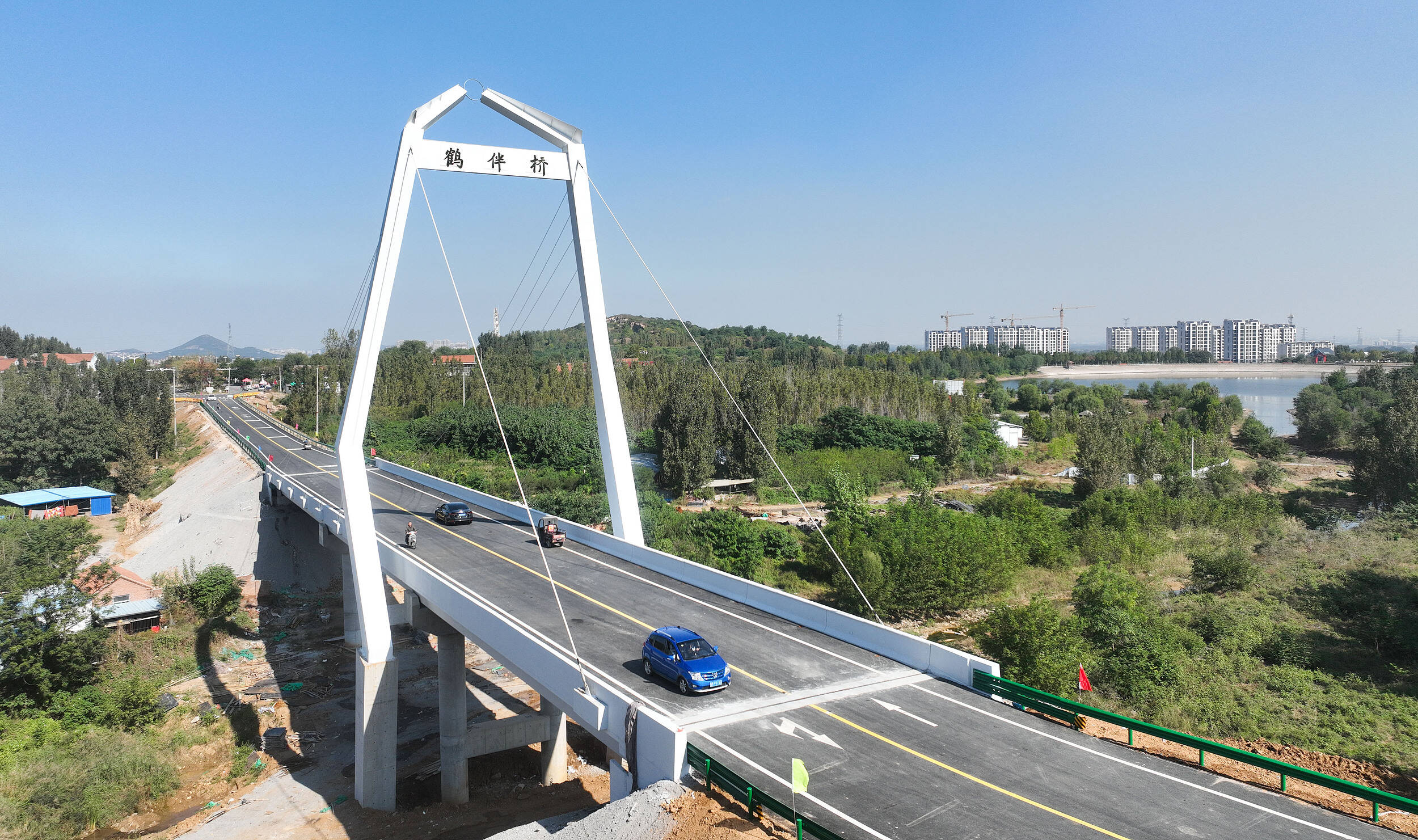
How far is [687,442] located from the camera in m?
59.3

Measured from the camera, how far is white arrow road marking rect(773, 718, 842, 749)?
1332 cm

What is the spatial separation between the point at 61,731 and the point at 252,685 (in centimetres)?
739

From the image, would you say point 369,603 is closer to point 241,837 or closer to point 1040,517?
point 241,837

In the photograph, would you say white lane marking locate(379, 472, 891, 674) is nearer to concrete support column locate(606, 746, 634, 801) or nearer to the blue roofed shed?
concrete support column locate(606, 746, 634, 801)

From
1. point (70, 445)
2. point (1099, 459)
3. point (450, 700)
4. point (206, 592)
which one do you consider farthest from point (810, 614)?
point (70, 445)

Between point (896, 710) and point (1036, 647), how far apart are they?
907cm

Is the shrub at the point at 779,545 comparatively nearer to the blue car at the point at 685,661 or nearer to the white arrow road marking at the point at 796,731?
the blue car at the point at 685,661

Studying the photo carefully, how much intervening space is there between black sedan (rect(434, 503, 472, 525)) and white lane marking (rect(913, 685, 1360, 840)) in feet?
73.5

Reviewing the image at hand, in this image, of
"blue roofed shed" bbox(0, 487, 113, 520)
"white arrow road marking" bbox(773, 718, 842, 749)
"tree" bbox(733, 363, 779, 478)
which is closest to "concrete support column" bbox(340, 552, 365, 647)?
"white arrow road marking" bbox(773, 718, 842, 749)

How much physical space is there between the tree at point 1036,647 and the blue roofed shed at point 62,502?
216 ft

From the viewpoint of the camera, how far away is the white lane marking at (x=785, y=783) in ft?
35.5

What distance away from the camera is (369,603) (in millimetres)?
23391

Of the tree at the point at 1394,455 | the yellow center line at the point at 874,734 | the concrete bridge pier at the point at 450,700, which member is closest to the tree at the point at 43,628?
the concrete bridge pier at the point at 450,700

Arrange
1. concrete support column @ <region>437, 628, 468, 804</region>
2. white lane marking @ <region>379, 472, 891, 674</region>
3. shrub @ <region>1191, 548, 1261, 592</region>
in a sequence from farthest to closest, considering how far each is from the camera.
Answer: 1. shrub @ <region>1191, 548, 1261, 592</region>
2. concrete support column @ <region>437, 628, 468, 804</region>
3. white lane marking @ <region>379, 472, 891, 674</region>
